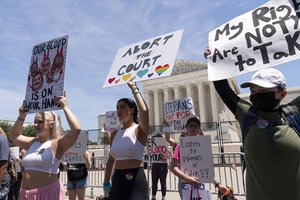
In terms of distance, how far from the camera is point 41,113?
12.2ft

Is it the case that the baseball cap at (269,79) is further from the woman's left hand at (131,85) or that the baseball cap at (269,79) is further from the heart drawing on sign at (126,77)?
the heart drawing on sign at (126,77)

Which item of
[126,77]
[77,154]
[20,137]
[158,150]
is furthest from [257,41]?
[77,154]

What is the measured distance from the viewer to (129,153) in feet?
11.6

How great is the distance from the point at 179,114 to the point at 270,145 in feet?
19.2

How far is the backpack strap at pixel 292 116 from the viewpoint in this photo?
7.79 feet

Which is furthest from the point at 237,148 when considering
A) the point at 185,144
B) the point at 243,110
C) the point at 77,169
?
the point at 243,110

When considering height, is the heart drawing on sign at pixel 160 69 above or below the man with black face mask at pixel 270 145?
above

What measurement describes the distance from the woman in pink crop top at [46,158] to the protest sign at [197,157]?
1729 mm

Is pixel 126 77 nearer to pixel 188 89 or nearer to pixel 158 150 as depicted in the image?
pixel 158 150

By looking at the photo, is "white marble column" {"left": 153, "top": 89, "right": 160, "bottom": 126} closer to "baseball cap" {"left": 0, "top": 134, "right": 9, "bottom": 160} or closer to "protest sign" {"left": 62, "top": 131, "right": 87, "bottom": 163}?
"protest sign" {"left": 62, "top": 131, "right": 87, "bottom": 163}

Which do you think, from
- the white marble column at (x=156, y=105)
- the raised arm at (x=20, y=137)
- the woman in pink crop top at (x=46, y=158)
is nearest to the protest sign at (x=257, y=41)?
the woman in pink crop top at (x=46, y=158)

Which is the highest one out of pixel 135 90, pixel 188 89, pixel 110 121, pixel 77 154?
pixel 188 89

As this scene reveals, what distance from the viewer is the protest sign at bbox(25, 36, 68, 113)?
3953 mm

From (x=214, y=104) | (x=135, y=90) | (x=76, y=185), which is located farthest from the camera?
(x=214, y=104)
